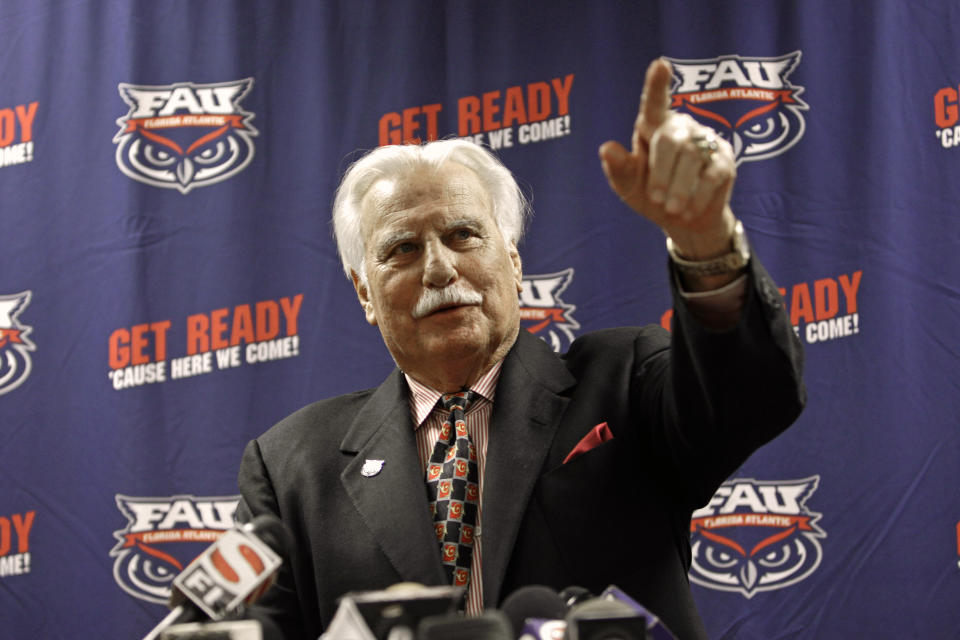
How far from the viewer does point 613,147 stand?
1.02m

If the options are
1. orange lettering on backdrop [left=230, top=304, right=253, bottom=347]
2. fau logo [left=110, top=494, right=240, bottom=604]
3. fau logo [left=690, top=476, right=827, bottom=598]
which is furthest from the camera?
orange lettering on backdrop [left=230, top=304, right=253, bottom=347]

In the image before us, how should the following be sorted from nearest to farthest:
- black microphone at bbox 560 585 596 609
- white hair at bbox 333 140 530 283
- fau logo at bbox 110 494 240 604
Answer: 1. black microphone at bbox 560 585 596 609
2. white hair at bbox 333 140 530 283
3. fau logo at bbox 110 494 240 604

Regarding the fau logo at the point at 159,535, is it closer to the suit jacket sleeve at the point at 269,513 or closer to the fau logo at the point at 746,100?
the suit jacket sleeve at the point at 269,513

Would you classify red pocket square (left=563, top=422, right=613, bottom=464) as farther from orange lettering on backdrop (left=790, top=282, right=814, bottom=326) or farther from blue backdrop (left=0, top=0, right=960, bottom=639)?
orange lettering on backdrop (left=790, top=282, right=814, bottom=326)

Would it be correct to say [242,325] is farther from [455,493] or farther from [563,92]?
[455,493]

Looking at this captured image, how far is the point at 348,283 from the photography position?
2.99m

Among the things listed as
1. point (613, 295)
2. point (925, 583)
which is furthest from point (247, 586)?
point (925, 583)

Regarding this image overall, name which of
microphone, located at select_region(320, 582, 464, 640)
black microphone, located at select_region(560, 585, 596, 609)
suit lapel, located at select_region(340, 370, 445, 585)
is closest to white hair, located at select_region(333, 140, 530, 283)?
suit lapel, located at select_region(340, 370, 445, 585)

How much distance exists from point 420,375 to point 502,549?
1.42 feet

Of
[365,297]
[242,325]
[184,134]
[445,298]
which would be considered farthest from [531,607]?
[184,134]

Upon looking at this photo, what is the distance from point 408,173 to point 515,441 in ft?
1.86

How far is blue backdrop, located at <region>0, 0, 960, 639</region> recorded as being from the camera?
2723 millimetres

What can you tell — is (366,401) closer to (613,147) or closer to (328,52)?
(613,147)

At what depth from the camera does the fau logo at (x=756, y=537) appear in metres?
2.71
